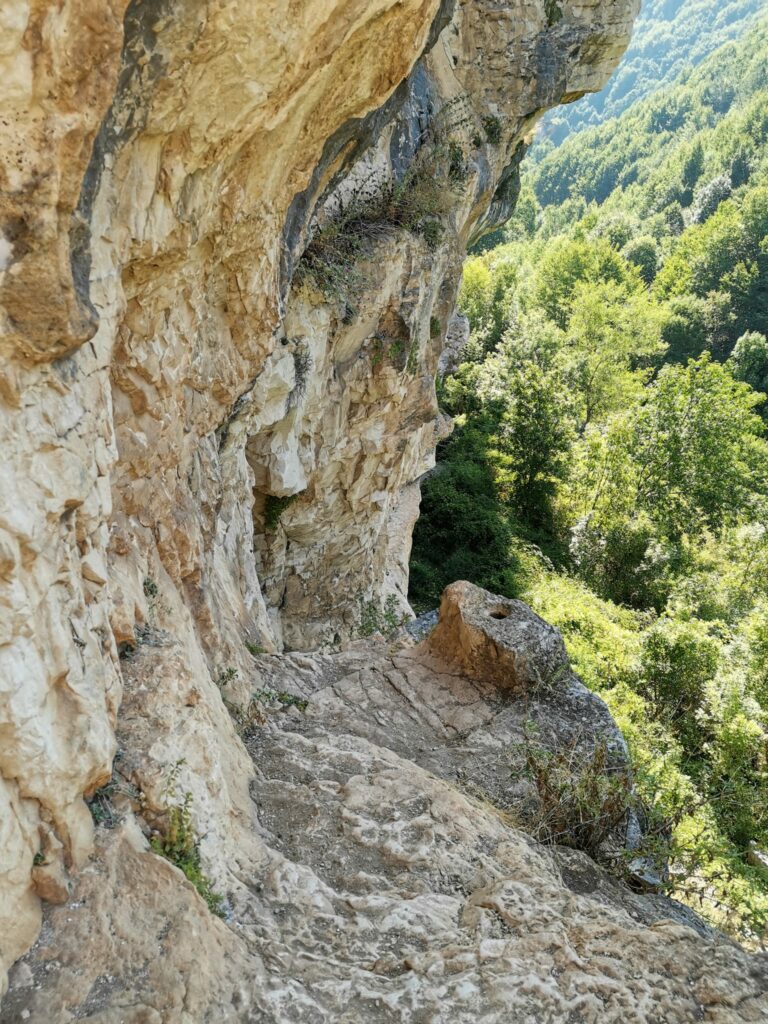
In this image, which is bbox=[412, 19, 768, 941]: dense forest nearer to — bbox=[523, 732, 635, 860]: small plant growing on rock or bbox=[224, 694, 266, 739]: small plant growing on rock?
bbox=[523, 732, 635, 860]: small plant growing on rock

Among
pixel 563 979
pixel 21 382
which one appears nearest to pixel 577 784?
pixel 563 979

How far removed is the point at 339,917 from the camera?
14.9 feet

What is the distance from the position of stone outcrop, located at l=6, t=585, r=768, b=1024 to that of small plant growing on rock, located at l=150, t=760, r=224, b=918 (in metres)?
0.11

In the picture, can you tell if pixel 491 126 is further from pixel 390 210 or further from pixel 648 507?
pixel 648 507

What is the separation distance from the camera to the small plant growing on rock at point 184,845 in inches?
165

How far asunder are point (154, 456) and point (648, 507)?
72.7 ft

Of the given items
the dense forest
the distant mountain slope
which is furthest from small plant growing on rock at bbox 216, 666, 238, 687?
the distant mountain slope

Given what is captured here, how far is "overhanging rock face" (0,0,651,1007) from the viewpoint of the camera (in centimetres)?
330

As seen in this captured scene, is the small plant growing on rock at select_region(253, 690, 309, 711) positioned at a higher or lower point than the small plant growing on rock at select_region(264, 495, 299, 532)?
lower

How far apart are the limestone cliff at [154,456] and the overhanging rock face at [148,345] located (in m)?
0.02

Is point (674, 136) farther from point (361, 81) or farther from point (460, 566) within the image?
point (361, 81)

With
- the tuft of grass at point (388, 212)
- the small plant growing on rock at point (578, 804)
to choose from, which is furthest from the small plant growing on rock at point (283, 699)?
the tuft of grass at point (388, 212)

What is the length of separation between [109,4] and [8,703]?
3.29 m

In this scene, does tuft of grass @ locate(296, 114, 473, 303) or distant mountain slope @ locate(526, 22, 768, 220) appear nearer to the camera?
tuft of grass @ locate(296, 114, 473, 303)
